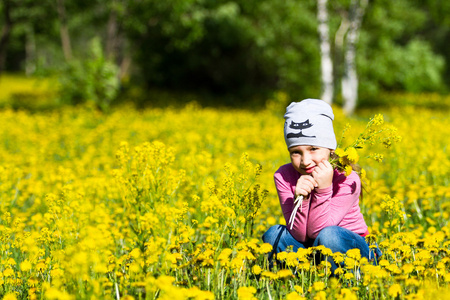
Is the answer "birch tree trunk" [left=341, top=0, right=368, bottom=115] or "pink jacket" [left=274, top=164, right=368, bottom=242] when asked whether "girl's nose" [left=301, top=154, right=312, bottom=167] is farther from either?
"birch tree trunk" [left=341, top=0, right=368, bottom=115]

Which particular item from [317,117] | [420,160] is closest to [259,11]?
[420,160]

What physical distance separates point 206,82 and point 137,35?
16.1 ft

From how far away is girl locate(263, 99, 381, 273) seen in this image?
2.45m

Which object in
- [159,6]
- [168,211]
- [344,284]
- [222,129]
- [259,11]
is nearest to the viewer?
[168,211]

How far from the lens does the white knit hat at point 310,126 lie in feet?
8.25

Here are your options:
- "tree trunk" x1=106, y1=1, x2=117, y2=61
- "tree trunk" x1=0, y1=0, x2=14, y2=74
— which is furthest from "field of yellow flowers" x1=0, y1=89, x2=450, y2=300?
"tree trunk" x1=106, y1=1, x2=117, y2=61

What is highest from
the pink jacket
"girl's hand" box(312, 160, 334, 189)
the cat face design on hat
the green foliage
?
the green foliage

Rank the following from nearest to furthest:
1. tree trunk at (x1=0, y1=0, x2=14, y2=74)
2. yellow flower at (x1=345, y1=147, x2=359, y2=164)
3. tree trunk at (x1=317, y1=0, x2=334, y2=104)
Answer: yellow flower at (x1=345, y1=147, x2=359, y2=164), tree trunk at (x1=317, y1=0, x2=334, y2=104), tree trunk at (x1=0, y1=0, x2=14, y2=74)

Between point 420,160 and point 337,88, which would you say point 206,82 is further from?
point 420,160

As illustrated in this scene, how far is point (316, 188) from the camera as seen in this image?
2.46 meters

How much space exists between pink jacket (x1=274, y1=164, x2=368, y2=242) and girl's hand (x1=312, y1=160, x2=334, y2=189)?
0.13ft

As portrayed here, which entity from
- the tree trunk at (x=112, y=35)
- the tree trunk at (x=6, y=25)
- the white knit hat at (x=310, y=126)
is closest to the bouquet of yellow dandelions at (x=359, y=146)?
the white knit hat at (x=310, y=126)

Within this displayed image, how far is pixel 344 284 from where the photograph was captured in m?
2.48

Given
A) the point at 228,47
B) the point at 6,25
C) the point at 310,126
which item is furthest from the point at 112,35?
the point at 310,126
